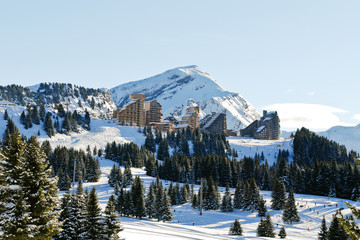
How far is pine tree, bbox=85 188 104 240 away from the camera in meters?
29.2

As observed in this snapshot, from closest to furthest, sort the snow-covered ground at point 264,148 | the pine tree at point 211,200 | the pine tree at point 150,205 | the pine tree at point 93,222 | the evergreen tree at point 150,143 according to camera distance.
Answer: the pine tree at point 93,222 < the pine tree at point 150,205 < the pine tree at point 211,200 < the evergreen tree at point 150,143 < the snow-covered ground at point 264,148

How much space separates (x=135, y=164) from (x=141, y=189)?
201 ft

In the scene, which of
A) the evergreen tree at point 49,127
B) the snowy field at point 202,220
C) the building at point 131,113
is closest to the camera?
the snowy field at point 202,220

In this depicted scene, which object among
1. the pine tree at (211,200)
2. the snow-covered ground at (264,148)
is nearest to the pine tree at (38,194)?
the pine tree at (211,200)

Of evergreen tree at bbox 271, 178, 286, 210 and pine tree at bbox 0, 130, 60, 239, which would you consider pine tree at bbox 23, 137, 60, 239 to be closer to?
pine tree at bbox 0, 130, 60, 239

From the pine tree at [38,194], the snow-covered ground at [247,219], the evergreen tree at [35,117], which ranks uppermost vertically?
the evergreen tree at [35,117]

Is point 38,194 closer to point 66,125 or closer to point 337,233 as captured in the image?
point 337,233

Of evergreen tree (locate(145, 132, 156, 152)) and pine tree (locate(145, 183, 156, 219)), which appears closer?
pine tree (locate(145, 183, 156, 219))

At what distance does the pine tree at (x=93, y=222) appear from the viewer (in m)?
29.2

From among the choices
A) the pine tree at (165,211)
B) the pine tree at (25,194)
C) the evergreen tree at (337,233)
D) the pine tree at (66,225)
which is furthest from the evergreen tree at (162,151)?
the pine tree at (25,194)

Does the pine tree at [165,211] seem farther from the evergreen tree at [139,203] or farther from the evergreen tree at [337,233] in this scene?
the evergreen tree at [337,233]

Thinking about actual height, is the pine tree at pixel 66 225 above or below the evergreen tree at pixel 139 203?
above

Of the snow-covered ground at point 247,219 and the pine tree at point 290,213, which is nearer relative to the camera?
the snow-covered ground at point 247,219

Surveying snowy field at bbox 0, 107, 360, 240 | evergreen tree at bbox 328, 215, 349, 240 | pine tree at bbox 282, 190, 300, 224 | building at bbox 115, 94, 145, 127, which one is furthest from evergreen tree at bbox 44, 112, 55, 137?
evergreen tree at bbox 328, 215, 349, 240
